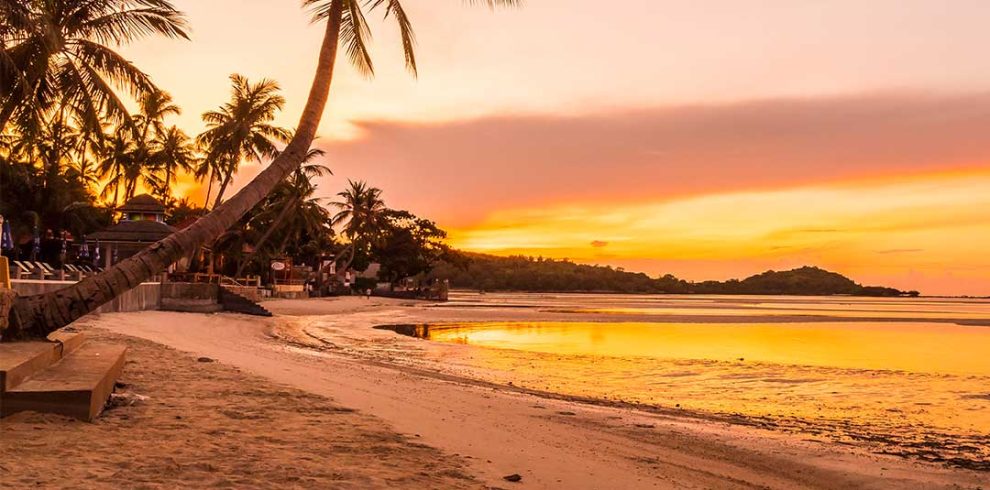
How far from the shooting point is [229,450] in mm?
5641

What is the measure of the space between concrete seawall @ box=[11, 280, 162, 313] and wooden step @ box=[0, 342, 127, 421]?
9630mm

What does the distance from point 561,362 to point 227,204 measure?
33.9 ft

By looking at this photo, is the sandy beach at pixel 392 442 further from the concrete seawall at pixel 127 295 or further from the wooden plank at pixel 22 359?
the concrete seawall at pixel 127 295

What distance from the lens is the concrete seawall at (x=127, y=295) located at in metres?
16.0

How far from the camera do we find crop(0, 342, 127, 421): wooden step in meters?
5.82

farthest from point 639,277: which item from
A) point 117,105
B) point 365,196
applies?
point 117,105

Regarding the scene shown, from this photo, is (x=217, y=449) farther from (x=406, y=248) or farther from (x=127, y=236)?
(x=406, y=248)

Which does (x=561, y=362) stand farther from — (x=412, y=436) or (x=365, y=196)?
(x=365, y=196)

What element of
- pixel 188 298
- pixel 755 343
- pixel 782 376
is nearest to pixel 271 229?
pixel 188 298

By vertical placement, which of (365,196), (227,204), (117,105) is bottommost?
(227,204)

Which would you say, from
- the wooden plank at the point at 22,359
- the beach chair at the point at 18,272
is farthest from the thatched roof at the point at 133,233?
the wooden plank at the point at 22,359

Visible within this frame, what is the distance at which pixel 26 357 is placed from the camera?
6559mm

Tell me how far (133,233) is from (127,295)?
12.1 metres

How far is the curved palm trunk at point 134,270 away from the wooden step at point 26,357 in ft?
0.96
